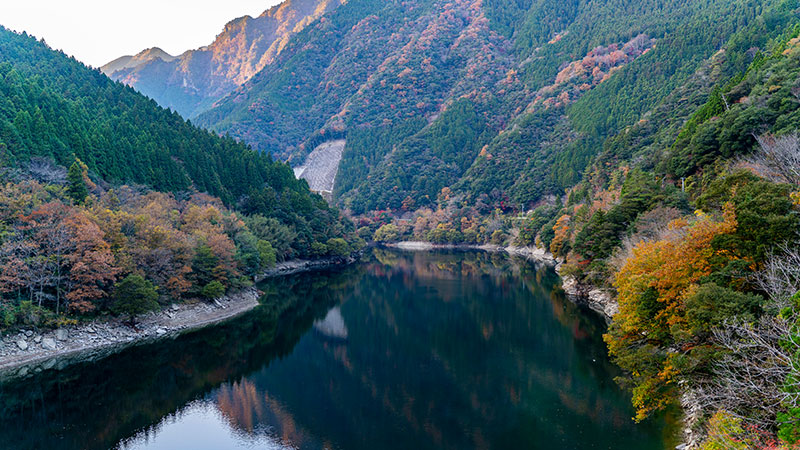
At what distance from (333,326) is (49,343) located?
2065 centimetres

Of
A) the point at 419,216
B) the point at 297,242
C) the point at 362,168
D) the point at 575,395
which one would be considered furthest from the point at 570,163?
the point at 575,395

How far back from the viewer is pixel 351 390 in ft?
86.9

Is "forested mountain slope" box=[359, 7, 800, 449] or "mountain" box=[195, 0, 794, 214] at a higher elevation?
"mountain" box=[195, 0, 794, 214]

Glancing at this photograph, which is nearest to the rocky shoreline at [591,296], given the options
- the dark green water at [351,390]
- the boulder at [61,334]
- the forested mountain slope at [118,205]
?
Result: the dark green water at [351,390]

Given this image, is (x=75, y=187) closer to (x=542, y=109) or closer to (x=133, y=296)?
(x=133, y=296)

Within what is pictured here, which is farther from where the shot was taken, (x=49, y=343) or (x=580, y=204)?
(x=580, y=204)

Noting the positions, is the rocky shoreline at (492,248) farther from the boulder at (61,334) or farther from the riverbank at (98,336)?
the boulder at (61,334)

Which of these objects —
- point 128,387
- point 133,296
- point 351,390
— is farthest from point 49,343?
point 351,390

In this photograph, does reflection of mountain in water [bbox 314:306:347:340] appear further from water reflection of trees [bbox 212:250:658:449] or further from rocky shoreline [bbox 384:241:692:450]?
rocky shoreline [bbox 384:241:692:450]

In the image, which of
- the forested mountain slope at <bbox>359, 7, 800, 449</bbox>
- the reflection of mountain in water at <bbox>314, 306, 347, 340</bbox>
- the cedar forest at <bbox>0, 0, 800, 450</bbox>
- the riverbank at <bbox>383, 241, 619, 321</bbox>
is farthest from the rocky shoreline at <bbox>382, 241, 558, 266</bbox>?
the reflection of mountain in water at <bbox>314, 306, 347, 340</bbox>

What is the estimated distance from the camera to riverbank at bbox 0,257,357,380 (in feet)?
91.7

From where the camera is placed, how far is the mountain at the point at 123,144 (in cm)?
5006

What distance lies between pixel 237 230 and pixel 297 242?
19.9 m

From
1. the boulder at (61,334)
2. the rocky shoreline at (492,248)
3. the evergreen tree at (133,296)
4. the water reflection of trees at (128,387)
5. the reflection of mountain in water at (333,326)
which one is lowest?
the rocky shoreline at (492,248)
